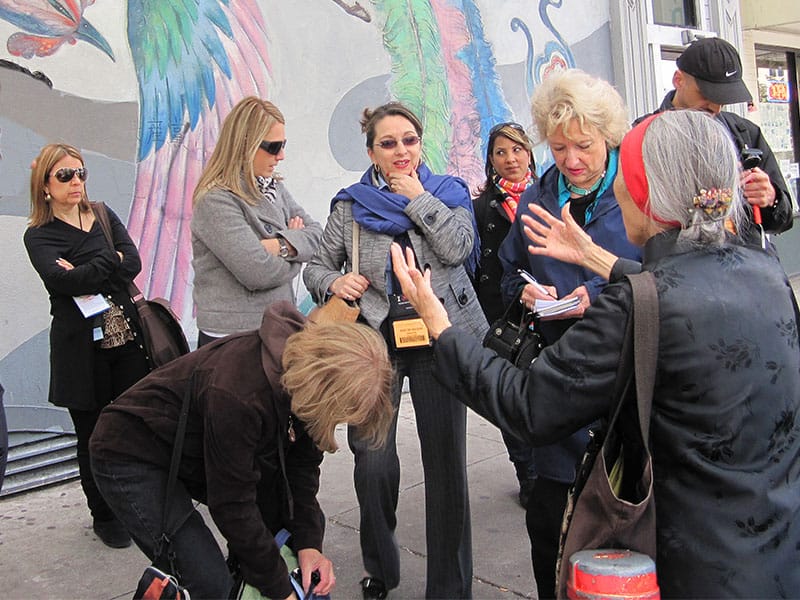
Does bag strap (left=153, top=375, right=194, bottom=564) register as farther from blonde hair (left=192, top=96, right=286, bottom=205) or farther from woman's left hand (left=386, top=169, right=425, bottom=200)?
blonde hair (left=192, top=96, right=286, bottom=205)

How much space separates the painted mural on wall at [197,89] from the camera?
15.5 feet

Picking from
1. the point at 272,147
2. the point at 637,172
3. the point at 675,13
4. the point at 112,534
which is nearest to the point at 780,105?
the point at 675,13

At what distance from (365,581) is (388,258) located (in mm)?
1296

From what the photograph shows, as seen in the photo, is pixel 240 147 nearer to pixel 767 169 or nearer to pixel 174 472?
pixel 174 472

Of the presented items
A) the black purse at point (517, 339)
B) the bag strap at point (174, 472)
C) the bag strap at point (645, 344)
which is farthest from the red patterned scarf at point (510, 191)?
the bag strap at point (645, 344)

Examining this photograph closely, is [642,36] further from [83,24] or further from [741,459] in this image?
[741,459]

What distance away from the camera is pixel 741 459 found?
66.4 inches

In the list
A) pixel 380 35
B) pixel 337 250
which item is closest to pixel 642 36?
pixel 380 35

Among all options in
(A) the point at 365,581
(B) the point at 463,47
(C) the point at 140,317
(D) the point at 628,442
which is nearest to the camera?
(D) the point at 628,442

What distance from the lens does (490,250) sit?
14.6ft

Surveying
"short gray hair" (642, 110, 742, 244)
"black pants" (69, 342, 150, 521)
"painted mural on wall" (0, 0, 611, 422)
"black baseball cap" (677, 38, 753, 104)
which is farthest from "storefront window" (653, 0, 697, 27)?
"short gray hair" (642, 110, 742, 244)

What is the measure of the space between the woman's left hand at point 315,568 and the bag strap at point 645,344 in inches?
48.6

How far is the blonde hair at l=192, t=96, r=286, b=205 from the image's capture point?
371cm

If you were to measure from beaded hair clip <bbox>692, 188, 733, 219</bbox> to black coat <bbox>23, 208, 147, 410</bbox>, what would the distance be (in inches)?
114
